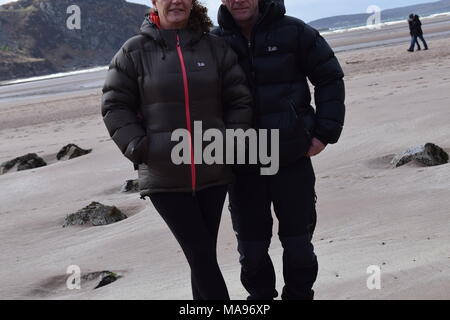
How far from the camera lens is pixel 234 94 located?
317 cm

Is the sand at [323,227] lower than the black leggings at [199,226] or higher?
lower

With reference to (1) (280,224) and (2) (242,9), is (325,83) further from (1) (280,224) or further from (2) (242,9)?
(1) (280,224)

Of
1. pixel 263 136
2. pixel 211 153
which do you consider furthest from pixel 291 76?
pixel 211 153

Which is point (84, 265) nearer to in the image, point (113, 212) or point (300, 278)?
point (113, 212)

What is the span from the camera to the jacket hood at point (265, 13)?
3.31m

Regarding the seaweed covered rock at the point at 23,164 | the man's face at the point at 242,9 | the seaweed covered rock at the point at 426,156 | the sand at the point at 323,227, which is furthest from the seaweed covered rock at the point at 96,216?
the seaweed covered rock at the point at 23,164

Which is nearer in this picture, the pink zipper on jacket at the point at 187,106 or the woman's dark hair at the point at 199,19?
the pink zipper on jacket at the point at 187,106

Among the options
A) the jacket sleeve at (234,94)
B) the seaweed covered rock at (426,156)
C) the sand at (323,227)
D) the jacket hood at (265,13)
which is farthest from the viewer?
the seaweed covered rock at (426,156)

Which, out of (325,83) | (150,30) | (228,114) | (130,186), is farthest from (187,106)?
(130,186)

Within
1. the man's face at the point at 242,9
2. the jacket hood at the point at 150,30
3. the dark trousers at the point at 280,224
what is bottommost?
the dark trousers at the point at 280,224

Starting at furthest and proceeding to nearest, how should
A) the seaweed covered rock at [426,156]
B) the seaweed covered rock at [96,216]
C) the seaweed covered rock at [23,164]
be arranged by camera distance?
the seaweed covered rock at [23,164] → the seaweed covered rock at [426,156] → the seaweed covered rock at [96,216]

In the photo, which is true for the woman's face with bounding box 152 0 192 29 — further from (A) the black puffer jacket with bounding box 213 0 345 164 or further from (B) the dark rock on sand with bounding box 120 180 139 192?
(B) the dark rock on sand with bounding box 120 180 139 192

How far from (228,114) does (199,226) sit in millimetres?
543

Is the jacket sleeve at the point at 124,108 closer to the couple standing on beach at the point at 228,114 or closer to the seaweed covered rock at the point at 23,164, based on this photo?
the couple standing on beach at the point at 228,114
